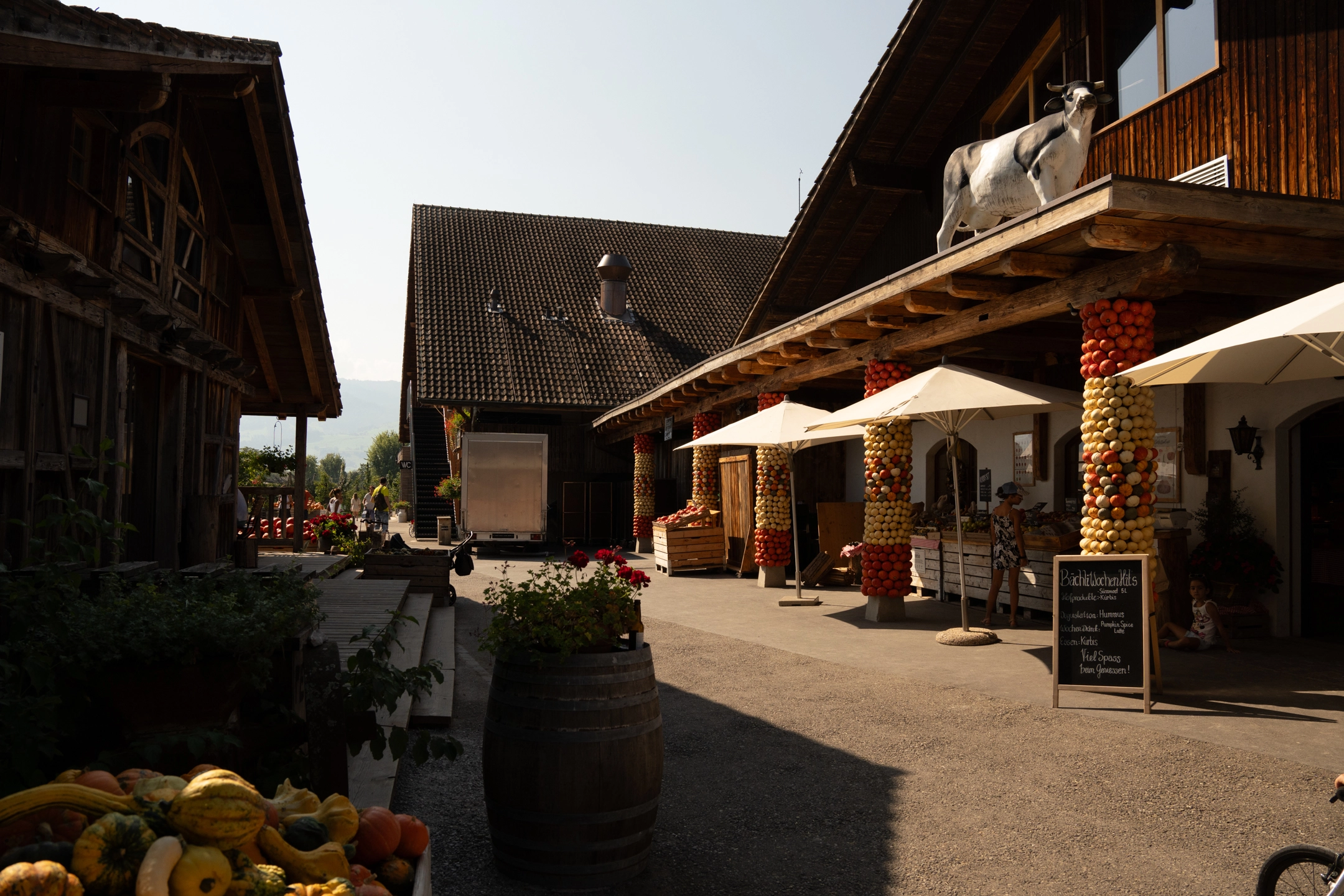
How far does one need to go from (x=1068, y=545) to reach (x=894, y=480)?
1833 millimetres

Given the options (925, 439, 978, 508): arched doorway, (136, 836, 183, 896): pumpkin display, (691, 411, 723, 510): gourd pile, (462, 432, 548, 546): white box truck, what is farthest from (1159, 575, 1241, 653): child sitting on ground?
(462, 432, 548, 546): white box truck

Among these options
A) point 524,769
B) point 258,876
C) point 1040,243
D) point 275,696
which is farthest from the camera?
point 1040,243

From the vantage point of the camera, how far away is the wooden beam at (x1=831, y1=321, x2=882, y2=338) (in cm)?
1027

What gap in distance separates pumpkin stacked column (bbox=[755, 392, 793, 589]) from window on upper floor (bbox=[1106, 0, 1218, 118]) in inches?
226

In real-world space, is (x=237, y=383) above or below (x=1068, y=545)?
above

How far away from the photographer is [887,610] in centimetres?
1023

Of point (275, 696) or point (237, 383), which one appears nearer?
point (275, 696)

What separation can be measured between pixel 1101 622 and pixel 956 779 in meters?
2.17

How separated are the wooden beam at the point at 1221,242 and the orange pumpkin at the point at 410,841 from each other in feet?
19.0

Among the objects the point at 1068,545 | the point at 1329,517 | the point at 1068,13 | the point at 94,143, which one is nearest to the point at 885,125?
the point at 1068,13

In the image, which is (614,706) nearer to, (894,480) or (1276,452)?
(894,480)

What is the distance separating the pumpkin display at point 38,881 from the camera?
1552mm

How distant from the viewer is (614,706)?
3514 millimetres

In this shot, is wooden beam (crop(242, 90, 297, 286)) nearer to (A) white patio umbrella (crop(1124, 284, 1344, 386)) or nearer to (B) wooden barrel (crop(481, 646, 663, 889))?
(B) wooden barrel (crop(481, 646, 663, 889))
